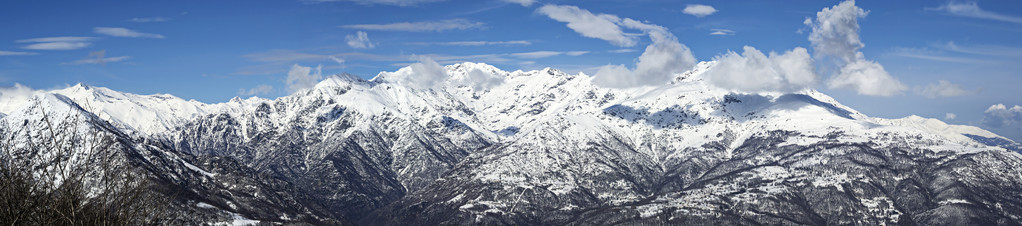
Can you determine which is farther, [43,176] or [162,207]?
[162,207]

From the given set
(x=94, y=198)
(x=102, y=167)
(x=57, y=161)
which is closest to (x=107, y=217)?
(x=94, y=198)

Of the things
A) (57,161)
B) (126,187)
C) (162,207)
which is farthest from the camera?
(162,207)

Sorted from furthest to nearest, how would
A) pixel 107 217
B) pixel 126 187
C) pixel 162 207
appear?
1. pixel 162 207
2. pixel 107 217
3. pixel 126 187

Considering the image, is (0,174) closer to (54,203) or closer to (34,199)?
(34,199)

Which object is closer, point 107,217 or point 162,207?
point 107,217

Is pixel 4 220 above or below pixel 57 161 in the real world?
below

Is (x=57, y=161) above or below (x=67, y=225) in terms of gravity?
above

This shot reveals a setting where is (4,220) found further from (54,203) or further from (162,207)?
(162,207)

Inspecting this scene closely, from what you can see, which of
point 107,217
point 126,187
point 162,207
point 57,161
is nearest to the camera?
point 57,161

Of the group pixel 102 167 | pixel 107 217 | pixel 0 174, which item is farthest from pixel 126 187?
pixel 0 174
